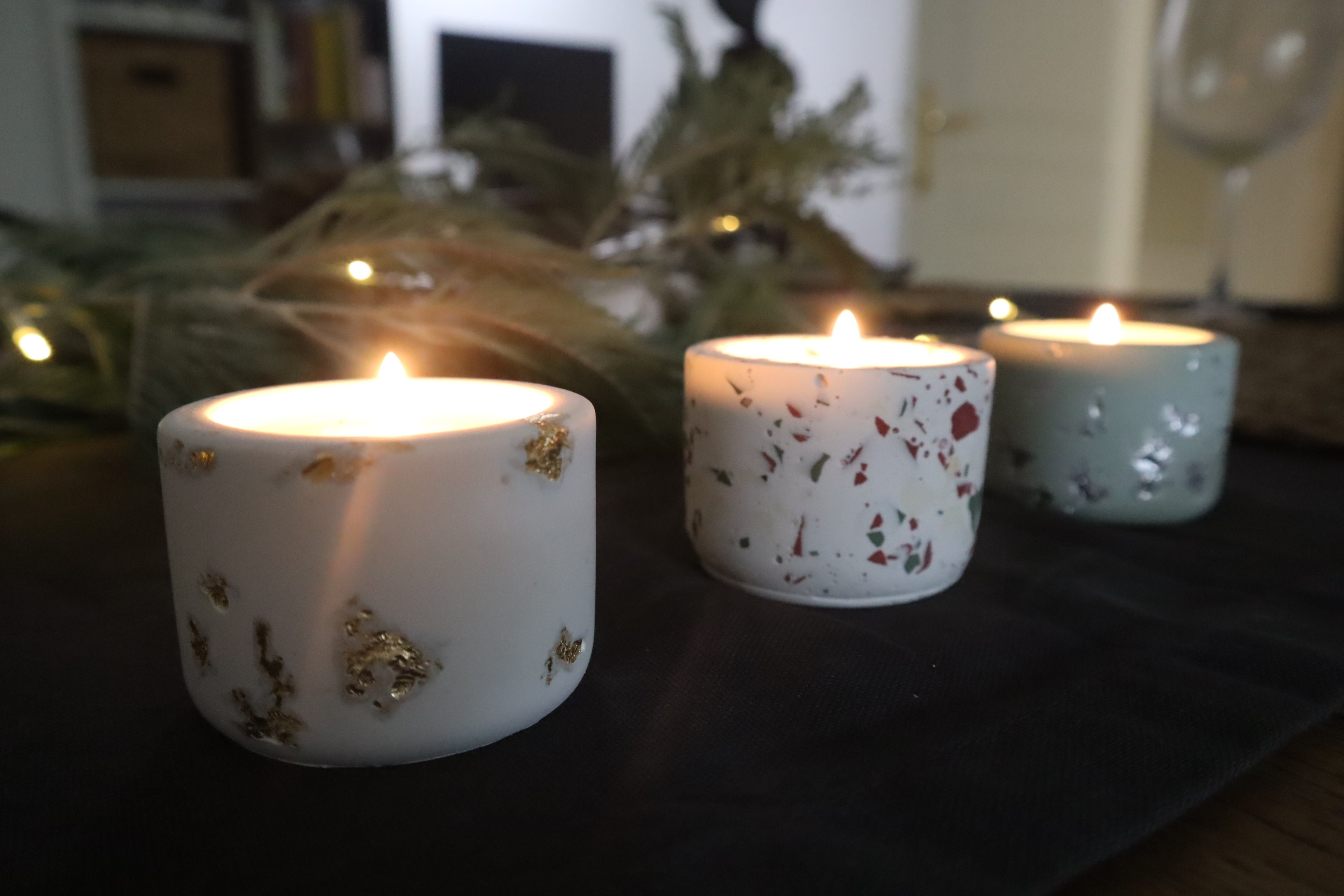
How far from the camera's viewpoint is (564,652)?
322 millimetres

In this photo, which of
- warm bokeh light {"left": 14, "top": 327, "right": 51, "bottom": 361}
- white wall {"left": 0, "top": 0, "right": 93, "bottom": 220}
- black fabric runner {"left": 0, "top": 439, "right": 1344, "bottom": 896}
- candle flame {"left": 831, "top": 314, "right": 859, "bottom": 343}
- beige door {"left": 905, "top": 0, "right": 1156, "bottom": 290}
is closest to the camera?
black fabric runner {"left": 0, "top": 439, "right": 1344, "bottom": 896}

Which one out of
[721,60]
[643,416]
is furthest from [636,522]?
[721,60]

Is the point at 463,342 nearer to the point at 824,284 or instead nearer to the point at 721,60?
the point at 721,60

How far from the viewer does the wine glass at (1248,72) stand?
1271mm

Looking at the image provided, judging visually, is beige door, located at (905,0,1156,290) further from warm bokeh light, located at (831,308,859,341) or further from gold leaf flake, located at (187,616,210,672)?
gold leaf flake, located at (187,616,210,672)

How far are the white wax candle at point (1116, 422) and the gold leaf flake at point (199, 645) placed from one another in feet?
1.39

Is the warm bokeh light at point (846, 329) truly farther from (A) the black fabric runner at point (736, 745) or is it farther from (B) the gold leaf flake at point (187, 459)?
(B) the gold leaf flake at point (187, 459)

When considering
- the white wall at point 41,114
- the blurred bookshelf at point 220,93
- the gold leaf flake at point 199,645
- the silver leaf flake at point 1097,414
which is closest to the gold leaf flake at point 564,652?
the gold leaf flake at point 199,645

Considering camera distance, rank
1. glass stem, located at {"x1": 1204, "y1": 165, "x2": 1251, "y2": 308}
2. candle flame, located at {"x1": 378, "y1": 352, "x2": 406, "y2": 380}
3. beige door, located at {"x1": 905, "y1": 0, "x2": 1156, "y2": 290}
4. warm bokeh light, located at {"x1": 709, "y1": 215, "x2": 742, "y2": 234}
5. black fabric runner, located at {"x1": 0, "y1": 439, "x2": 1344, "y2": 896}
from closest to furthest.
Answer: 1. black fabric runner, located at {"x1": 0, "y1": 439, "x2": 1344, "y2": 896}
2. candle flame, located at {"x1": 378, "y1": 352, "x2": 406, "y2": 380}
3. warm bokeh light, located at {"x1": 709, "y1": 215, "x2": 742, "y2": 234}
4. glass stem, located at {"x1": 1204, "y1": 165, "x2": 1251, "y2": 308}
5. beige door, located at {"x1": 905, "y1": 0, "x2": 1156, "y2": 290}

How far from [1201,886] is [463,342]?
0.38m

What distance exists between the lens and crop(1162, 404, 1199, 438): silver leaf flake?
1.71 ft

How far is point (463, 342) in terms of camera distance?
0.50 meters

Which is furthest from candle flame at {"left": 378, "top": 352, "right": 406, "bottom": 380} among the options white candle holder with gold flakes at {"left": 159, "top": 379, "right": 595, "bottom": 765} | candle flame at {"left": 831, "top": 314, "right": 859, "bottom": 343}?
candle flame at {"left": 831, "top": 314, "right": 859, "bottom": 343}

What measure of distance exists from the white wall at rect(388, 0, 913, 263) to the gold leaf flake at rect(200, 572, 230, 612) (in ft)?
9.83
